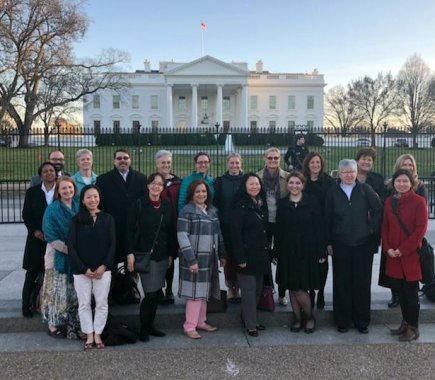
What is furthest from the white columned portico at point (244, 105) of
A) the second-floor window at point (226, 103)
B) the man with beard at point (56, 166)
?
the man with beard at point (56, 166)

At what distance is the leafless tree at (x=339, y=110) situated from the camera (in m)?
72.7

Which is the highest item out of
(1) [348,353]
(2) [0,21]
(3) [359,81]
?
(3) [359,81]

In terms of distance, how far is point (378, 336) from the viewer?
4.67 meters

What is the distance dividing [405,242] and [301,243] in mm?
986

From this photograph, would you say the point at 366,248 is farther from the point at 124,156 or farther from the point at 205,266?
the point at 124,156

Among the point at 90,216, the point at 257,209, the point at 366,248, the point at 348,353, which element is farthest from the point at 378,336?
the point at 90,216

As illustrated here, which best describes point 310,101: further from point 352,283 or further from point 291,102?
point 352,283

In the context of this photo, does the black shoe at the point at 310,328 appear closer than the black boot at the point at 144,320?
No

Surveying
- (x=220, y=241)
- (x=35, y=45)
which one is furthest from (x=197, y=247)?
(x=35, y=45)

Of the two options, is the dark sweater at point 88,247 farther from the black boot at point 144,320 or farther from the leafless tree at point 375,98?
the leafless tree at point 375,98

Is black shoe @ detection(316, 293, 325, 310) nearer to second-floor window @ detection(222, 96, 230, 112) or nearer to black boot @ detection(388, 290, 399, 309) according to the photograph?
black boot @ detection(388, 290, 399, 309)

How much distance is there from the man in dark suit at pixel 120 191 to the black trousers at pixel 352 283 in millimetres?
2228

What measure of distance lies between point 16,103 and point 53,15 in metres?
10.9

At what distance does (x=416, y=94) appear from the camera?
61.3 m
